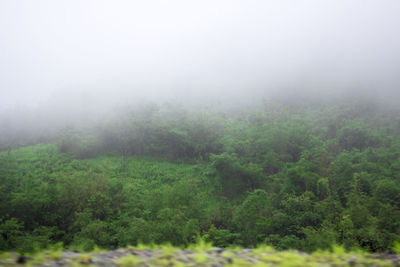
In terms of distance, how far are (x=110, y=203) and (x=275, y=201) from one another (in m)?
15.0

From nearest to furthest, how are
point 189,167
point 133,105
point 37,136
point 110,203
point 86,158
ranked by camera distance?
point 110,203 → point 189,167 → point 86,158 → point 133,105 → point 37,136

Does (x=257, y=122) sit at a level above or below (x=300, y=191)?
above

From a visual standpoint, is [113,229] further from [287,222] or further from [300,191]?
[300,191]

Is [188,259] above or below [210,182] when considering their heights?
above

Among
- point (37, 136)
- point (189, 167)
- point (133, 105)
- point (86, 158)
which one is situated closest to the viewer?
point (189, 167)

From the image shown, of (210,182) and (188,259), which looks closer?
(188,259)

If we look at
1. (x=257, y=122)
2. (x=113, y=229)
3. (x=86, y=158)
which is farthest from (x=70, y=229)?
(x=257, y=122)

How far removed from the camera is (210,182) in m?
28.3

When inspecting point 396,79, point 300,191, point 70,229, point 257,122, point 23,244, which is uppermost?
point 396,79

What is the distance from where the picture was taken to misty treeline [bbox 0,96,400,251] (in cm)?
→ 1428

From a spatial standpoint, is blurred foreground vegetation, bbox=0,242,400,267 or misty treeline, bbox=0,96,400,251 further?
misty treeline, bbox=0,96,400,251

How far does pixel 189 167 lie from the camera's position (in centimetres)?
3419

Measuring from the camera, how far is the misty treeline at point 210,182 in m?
14.3

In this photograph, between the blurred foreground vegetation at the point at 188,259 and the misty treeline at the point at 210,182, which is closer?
the blurred foreground vegetation at the point at 188,259
